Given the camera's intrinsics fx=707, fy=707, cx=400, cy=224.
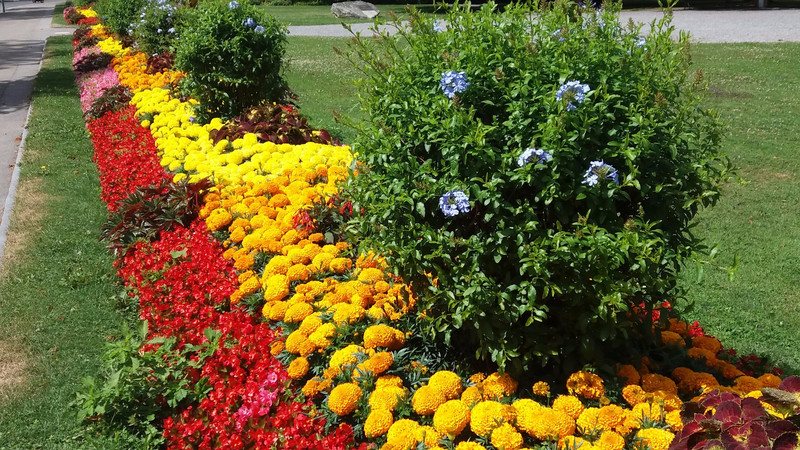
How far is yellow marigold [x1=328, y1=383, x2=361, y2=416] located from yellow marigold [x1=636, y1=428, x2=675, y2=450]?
3.69ft

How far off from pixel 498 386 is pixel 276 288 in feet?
4.81

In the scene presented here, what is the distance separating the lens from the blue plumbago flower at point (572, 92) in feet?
8.84

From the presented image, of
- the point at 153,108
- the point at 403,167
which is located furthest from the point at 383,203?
the point at 153,108

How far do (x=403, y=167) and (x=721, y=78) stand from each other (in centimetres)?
985

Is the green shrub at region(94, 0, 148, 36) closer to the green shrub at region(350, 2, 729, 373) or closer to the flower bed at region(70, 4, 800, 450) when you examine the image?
the flower bed at region(70, 4, 800, 450)

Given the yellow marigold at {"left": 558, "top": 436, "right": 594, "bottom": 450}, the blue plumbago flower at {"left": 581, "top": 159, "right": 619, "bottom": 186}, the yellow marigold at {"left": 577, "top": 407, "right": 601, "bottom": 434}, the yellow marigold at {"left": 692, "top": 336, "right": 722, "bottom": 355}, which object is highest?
the blue plumbago flower at {"left": 581, "top": 159, "right": 619, "bottom": 186}

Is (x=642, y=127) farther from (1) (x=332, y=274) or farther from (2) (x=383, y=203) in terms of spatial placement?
(1) (x=332, y=274)

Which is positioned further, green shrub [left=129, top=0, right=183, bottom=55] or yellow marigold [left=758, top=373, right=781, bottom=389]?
green shrub [left=129, top=0, right=183, bottom=55]

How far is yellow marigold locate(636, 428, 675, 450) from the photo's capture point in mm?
2514

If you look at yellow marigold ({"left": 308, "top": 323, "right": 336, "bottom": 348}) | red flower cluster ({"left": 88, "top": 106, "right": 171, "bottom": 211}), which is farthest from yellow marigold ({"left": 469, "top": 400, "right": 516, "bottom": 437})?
red flower cluster ({"left": 88, "top": 106, "right": 171, "bottom": 211})

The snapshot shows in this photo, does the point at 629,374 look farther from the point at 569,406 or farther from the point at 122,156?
the point at 122,156

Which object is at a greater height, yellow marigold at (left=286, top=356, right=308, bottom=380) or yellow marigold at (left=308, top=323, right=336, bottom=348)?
yellow marigold at (left=308, top=323, right=336, bottom=348)

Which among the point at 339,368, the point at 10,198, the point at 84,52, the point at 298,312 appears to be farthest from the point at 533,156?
the point at 84,52

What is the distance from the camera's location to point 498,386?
295 centimetres
